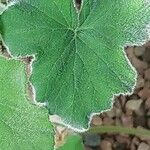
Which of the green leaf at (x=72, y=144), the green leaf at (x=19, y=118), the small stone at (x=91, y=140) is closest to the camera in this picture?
the green leaf at (x=19, y=118)

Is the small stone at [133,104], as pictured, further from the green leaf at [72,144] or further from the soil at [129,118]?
the green leaf at [72,144]

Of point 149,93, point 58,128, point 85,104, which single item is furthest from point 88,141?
point 85,104

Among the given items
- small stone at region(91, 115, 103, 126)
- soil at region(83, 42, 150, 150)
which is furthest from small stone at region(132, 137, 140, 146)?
small stone at region(91, 115, 103, 126)

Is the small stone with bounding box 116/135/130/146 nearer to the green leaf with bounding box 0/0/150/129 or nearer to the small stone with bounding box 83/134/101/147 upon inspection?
the small stone with bounding box 83/134/101/147

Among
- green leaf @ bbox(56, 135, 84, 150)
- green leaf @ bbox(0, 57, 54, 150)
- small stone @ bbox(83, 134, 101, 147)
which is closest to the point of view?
green leaf @ bbox(0, 57, 54, 150)

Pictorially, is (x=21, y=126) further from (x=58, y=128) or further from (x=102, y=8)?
(x=58, y=128)

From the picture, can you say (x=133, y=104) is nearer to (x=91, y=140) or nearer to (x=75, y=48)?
(x=91, y=140)

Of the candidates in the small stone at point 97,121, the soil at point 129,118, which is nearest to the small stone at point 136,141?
the soil at point 129,118

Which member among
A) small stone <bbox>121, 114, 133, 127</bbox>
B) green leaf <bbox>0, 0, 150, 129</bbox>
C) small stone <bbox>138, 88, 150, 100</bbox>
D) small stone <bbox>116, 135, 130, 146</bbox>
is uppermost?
green leaf <bbox>0, 0, 150, 129</bbox>
